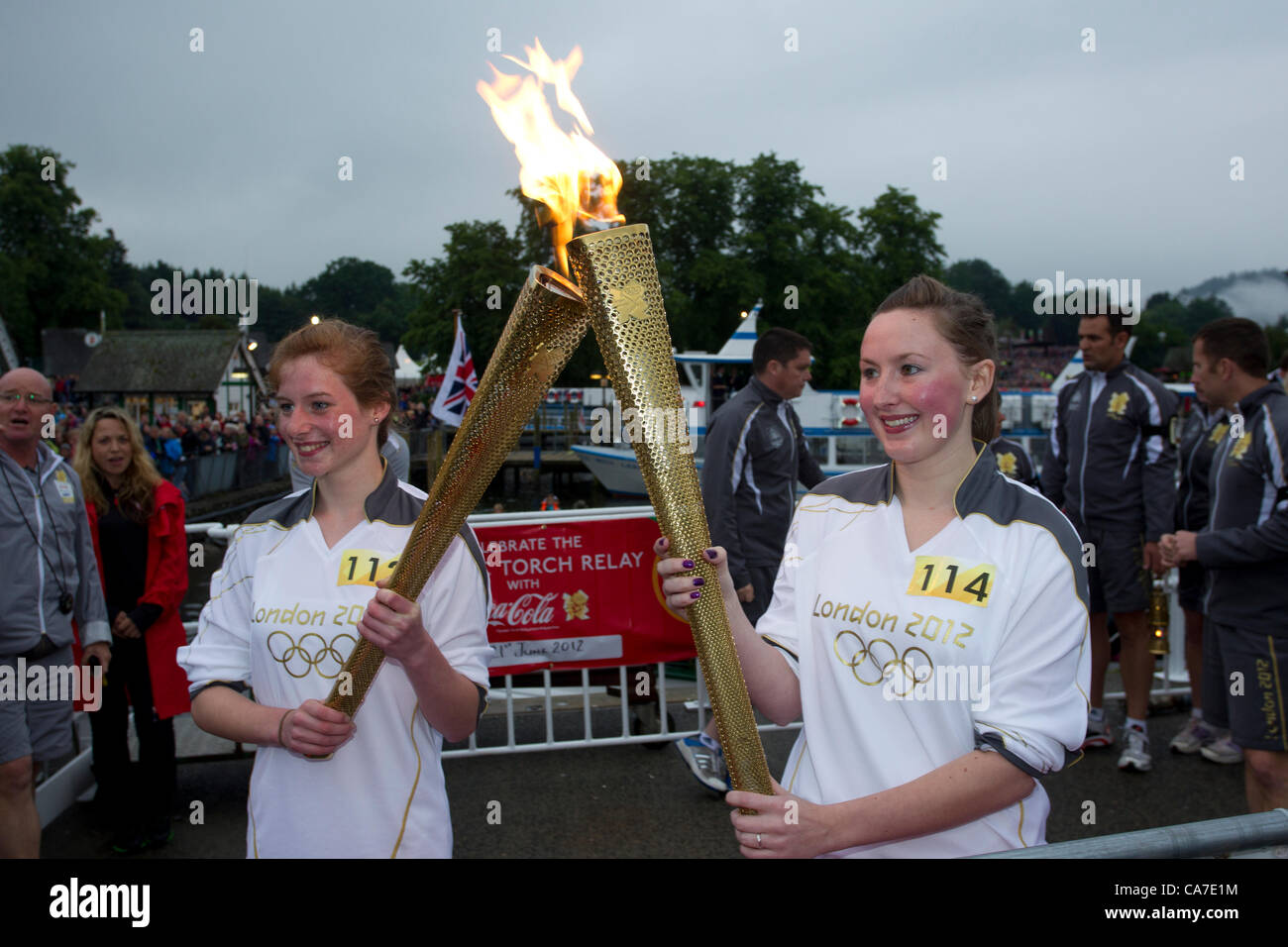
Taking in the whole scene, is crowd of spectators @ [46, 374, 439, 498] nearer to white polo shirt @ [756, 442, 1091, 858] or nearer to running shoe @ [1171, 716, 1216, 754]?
running shoe @ [1171, 716, 1216, 754]

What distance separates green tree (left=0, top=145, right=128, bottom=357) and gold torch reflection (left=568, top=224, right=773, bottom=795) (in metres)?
55.2

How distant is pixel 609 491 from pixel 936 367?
91.6 ft

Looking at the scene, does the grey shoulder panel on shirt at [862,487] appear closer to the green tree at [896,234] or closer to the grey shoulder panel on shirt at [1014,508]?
the grey shoulder panel on shirt at [1014,508]

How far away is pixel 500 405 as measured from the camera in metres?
1.56

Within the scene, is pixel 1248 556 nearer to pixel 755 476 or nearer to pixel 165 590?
pixel 755 476

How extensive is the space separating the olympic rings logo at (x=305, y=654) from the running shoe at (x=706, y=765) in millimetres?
2953

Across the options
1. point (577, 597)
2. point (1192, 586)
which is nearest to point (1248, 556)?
point (1192, 586)

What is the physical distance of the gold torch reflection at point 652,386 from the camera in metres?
1.40

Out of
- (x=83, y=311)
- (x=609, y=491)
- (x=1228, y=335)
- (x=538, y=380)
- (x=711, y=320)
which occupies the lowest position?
(x=609, y=491)

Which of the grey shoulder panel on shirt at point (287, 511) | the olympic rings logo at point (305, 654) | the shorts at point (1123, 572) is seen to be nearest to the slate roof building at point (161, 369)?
the shorts at point (1123, 572)

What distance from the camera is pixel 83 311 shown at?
51.9 m

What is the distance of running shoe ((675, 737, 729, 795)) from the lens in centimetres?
460

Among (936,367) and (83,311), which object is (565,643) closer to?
(936,367)
